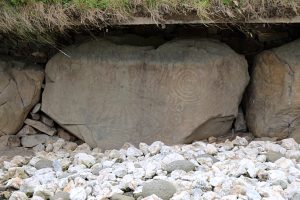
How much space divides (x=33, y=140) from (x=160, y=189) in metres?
1.75

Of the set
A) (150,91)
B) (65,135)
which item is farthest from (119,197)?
(65,135)

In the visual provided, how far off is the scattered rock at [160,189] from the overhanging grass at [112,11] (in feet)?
3.99

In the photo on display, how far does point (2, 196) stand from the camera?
340cm

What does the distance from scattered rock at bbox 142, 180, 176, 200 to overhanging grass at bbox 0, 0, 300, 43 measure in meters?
1.22

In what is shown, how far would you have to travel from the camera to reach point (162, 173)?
137 inches

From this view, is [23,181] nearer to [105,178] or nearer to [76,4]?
[105,178]

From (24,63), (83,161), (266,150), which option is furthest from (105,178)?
(24,63)

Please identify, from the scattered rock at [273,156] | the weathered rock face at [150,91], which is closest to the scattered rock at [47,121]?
the weathered rock face at [150,91]

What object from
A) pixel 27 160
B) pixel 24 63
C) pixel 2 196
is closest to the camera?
pixel 2 196

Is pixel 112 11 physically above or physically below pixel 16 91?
above

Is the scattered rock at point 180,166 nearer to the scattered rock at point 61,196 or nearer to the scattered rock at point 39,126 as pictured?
the scattered rock at point 61,196

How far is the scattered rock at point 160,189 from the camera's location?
312 cm

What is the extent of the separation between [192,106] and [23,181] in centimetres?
137

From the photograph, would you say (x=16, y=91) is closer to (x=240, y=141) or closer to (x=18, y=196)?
(x=18, y=196)
